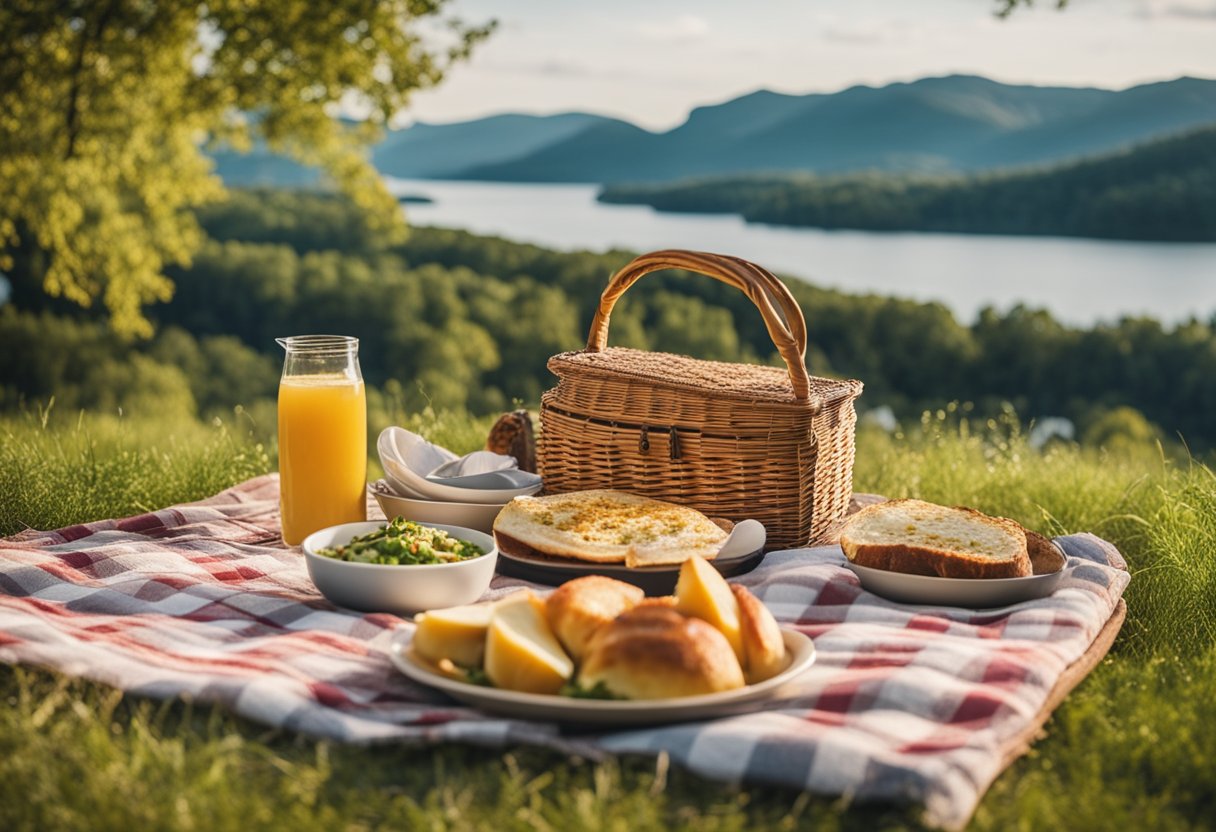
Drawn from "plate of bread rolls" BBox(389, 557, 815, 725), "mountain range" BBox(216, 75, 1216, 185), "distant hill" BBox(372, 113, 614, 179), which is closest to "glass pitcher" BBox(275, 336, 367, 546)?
"plate of bread rolls" BBox(389, 557, 815, 725)

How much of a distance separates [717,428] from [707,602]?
1.05 metres

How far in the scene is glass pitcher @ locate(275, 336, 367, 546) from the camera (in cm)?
285

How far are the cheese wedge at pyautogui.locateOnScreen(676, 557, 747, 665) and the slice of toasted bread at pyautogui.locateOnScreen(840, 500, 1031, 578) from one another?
2.34 feet

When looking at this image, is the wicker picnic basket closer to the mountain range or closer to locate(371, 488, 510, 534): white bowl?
locate(371, 488, 510, 534): white bowl

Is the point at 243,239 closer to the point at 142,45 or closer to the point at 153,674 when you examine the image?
the point at 142,45

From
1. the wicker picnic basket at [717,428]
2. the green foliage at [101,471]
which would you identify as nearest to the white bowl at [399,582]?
the wicker picnic basket at [717,428]

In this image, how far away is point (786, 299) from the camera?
289 cm

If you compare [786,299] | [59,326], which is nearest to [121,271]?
[59,326]

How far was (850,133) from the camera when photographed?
28297 millimetres

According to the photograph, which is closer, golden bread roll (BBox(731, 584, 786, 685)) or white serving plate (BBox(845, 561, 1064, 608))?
golden bread roll (BBox(731, 584, 786, 685))

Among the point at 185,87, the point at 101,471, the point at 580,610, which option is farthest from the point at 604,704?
the point at 185,87

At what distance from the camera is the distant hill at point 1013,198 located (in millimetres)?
23719

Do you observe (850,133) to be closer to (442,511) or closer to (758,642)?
(442,511)

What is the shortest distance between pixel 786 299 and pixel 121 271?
15396mm
